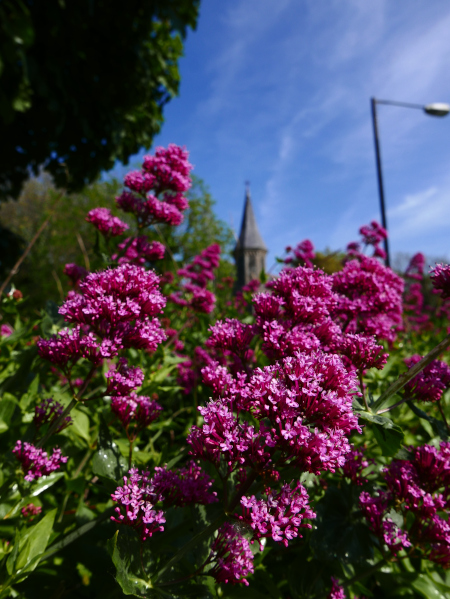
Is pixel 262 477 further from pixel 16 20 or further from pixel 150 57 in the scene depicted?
pixel 150 57

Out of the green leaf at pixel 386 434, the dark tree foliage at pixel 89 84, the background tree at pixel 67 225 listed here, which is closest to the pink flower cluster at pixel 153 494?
the green leaf at pixel 386 434

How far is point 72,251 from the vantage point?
88.2 ft

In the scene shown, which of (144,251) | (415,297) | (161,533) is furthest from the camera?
(415,297)

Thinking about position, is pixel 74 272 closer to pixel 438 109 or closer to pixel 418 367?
pixel 418 367

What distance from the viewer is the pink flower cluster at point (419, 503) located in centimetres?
155

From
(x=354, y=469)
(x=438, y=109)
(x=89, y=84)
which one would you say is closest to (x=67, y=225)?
(x=89, y=84)

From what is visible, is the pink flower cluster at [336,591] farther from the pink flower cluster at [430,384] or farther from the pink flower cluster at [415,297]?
the pink flower cluster at [415,297]

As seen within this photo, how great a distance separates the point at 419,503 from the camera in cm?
167

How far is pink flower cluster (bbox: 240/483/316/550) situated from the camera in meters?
1.05

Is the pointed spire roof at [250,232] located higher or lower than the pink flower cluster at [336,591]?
higher

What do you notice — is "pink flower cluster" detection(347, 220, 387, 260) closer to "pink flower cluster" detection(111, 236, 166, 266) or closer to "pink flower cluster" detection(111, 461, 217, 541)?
"pink flower cluster" detection(111, 236, 166, 266)

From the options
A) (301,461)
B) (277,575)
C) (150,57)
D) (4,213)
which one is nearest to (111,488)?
(301,461)

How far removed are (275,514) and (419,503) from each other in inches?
37.7

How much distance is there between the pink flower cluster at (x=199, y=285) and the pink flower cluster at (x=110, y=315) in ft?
7.44
